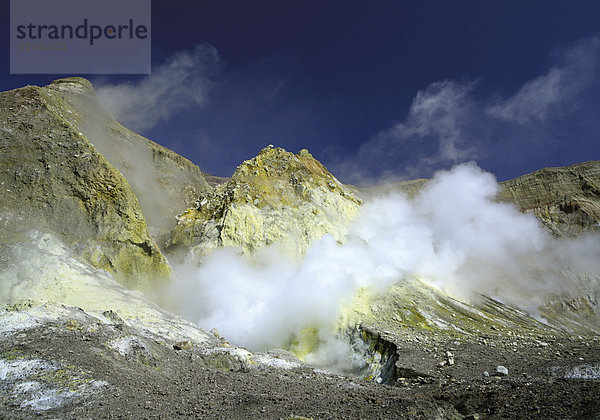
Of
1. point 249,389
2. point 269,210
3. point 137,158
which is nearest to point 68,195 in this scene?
Result: point 269,210

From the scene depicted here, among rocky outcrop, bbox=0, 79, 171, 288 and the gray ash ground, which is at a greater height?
rocky outcrop, bbox=0, 79, 171, 288

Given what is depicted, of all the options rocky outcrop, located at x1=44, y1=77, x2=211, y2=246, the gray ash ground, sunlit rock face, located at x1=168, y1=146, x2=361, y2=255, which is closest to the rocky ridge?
the gray ash ground

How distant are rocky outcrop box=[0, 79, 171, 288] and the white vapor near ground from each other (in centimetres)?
624

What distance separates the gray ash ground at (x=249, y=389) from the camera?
9.80m

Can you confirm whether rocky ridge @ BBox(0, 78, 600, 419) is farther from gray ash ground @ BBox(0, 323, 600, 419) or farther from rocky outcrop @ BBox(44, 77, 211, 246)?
rocky outcrop @ BBox(44, 77, 211, 246)

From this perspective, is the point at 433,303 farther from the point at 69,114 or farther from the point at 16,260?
the point at 69,114

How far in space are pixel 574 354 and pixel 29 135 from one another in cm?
4246

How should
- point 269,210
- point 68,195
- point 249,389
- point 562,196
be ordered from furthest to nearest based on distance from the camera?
point 562,196 < point 269,210 < point 68,195 < point 249,389

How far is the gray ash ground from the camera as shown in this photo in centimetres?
980

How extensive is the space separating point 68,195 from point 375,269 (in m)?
29.1

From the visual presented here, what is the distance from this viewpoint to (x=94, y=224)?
3022cm

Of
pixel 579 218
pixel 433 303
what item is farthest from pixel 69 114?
pixel 579 218

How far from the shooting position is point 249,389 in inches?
530

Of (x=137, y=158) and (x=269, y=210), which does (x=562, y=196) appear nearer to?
(x=269, y=210)
